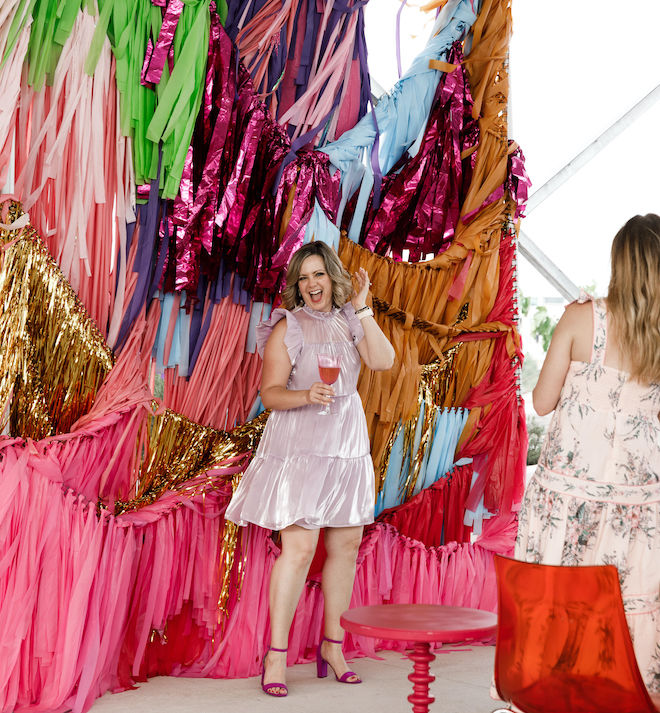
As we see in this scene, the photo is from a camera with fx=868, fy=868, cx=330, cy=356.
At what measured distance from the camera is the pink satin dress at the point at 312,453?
215 cm

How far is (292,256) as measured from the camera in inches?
89.9

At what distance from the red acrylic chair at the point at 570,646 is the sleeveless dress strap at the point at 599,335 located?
1.57 ft

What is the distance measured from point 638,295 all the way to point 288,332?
3.08ft

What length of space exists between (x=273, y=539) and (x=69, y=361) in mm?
747

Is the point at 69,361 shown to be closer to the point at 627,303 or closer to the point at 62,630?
the point at 62,630

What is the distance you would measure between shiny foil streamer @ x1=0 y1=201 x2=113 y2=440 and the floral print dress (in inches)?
46.3

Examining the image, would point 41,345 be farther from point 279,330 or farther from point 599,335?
point 599,335

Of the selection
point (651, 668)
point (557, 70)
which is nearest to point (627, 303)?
point (651, 668)

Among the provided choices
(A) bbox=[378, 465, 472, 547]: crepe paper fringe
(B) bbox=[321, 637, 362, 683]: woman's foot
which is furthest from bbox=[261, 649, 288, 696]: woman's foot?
(A) bbox=[378, 465, 472, 547]: crepe paper fringe

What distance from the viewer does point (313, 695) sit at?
2119 millimetres

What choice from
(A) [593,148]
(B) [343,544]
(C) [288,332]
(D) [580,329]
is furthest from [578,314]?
(A) [593,148]

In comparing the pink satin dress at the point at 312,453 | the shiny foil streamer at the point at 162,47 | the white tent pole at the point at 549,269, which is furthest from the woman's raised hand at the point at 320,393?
the white tent pole at the point at 549,269

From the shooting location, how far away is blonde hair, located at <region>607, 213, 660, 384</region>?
1.51 meters

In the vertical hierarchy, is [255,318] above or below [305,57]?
below
